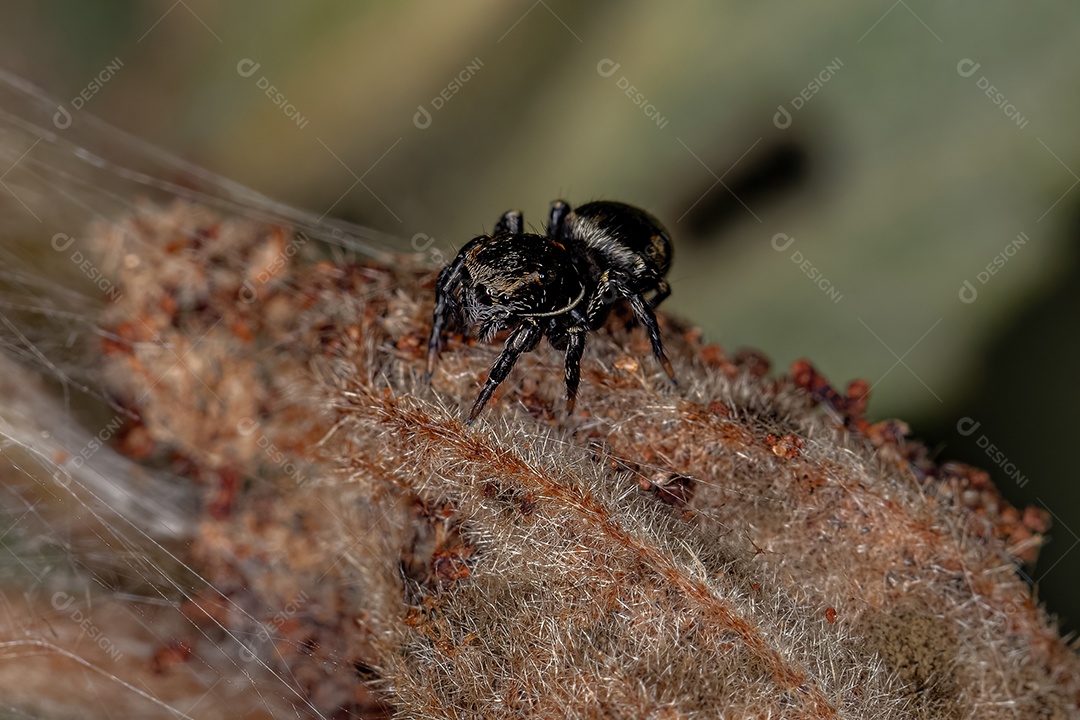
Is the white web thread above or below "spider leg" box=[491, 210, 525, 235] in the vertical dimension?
below

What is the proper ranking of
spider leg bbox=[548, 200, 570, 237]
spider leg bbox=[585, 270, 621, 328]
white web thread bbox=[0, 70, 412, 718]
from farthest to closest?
spider leg bbox=[548, 200, 570, 237] < spider leg bbox=[585, 270, 621, 328] < white web thread bbox=[0, 70, 412, 718]

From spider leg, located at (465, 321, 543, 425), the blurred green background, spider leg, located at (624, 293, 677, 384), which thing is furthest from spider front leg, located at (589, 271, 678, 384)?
the blurred green background

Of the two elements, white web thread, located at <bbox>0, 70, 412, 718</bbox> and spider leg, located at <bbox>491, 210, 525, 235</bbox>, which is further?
spider leg, located at <bbox>491, 210, 525, 235</bbox>

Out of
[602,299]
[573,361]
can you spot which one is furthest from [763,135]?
[573,361]

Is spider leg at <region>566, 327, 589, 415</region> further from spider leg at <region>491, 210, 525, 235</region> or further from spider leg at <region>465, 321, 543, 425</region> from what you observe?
spider leg at <region>491, 210, 525, 235</region>

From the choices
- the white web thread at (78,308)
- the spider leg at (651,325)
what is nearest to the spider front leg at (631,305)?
the spider leg at (651,325)

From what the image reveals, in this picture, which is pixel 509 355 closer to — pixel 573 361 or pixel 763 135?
pixel 573 361

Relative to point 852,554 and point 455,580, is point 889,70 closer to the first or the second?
point 852,554

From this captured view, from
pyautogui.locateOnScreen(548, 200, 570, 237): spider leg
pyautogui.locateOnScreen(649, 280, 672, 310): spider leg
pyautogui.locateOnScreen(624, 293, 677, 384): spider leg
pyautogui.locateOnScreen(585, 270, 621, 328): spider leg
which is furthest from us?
pyautogui.locateOnScreen(548, 200, 570, 237): spider leg
